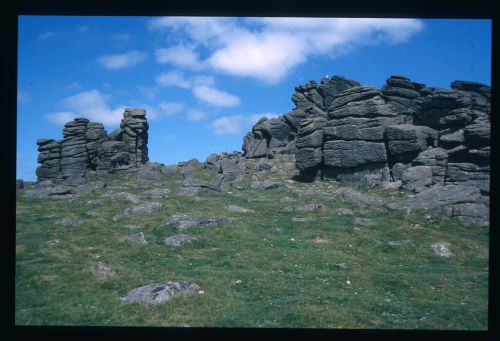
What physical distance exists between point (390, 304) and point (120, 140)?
72143 millimetres

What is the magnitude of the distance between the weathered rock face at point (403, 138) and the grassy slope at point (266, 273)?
1431cm

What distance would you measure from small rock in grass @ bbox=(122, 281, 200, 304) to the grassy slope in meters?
0.36

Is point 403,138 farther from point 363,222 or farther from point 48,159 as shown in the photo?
point 48,159

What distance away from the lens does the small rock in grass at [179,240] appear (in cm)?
2001

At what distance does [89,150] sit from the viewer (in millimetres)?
70375

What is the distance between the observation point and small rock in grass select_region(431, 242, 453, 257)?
19562 millimetres

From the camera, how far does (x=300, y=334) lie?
8992 millimetres

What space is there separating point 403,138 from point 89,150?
192ft

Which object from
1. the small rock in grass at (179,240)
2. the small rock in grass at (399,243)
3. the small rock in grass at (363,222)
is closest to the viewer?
the small rock in grass at (179,240)

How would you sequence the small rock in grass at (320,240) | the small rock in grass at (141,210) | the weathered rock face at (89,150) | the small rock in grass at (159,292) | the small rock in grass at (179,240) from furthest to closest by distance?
the weathered rock face at (89,150), the small rock in grass at (141,210), the small rock in grass at (320,240), the small rock in grass at (179,240), the small rock in grass at (159,292)

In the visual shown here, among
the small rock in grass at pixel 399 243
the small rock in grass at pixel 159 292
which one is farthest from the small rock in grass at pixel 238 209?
the small rock in grass at pixel 159 292

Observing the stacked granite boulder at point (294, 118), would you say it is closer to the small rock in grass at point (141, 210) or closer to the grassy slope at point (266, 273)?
the small rock in grass at point (141, 210)

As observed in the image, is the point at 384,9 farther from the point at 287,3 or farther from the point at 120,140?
the point at 120,140

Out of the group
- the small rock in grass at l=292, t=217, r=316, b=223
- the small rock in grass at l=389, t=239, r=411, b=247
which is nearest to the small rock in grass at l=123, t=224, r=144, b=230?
the small rock in grass at l=292, t=217, r=316, b=223
